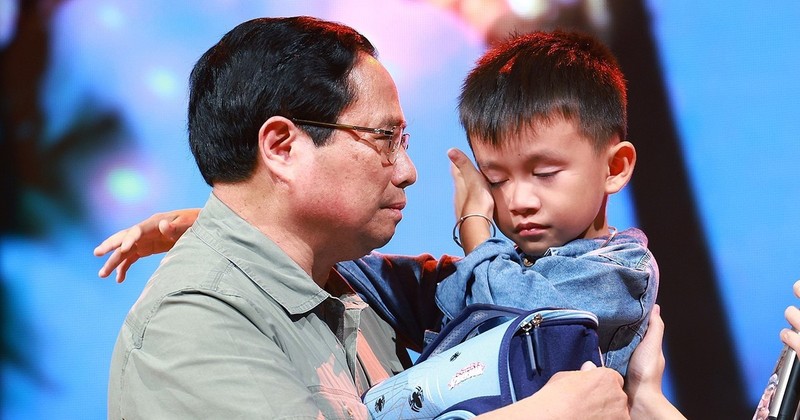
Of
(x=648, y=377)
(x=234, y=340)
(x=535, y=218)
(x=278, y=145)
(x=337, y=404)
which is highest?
(x=278, y=145)

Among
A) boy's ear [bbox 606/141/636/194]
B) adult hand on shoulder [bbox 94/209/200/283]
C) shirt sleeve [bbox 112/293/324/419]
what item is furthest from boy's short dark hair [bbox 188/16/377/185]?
boy's ear [bbox 606/141/636/194]

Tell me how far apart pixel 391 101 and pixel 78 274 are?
5.36 ft

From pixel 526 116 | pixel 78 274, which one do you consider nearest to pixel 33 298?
pixel 78 274

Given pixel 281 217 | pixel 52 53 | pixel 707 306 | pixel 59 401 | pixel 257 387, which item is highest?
pixel 52 53

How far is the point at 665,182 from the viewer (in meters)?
2.68

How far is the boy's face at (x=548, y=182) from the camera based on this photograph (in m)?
1.74

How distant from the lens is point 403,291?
6.17ft

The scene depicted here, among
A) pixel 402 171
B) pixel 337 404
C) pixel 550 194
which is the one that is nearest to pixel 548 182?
pixel 550 194

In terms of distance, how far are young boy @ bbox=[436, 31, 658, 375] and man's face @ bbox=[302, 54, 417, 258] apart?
0.18 m

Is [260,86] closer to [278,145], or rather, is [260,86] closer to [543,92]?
[278,145]

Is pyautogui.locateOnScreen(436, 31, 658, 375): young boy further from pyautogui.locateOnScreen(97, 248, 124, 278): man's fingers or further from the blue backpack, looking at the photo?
pyautogui.locateOnScreen(97, 248, 124, 278): man's fingers

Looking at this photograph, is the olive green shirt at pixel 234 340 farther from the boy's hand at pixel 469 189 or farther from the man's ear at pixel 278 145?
the boy's hand at pixel 469 189

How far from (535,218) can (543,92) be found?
9.3 inches

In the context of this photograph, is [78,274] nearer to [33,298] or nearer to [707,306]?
[33,298]
